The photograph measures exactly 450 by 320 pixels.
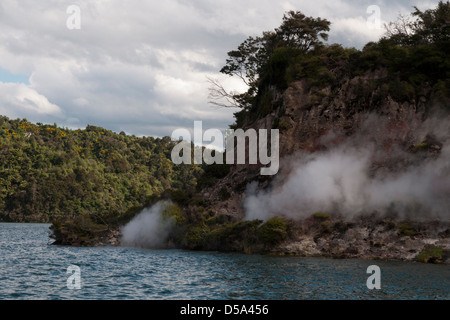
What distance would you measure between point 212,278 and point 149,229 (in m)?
30.2

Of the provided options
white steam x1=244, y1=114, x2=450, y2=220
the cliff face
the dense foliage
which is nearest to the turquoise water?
the cliff face

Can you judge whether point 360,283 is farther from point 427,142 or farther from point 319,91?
point 319,91

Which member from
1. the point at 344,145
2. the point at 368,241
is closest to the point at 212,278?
the point at 368,241

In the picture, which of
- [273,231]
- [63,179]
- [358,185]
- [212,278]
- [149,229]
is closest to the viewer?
[212,278]

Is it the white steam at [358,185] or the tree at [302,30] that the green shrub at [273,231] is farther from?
the tree at [302,30]

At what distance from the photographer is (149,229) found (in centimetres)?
6606

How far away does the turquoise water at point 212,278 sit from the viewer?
30.6 m

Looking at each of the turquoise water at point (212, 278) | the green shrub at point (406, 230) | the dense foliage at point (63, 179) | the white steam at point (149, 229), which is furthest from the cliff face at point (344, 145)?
the dense foliage at point (63, 179)

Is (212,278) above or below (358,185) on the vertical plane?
below


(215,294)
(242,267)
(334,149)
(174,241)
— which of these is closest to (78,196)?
(174,241)

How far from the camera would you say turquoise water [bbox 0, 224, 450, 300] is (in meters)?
30.6

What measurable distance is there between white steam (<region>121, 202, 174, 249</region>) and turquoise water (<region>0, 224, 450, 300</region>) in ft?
39.7

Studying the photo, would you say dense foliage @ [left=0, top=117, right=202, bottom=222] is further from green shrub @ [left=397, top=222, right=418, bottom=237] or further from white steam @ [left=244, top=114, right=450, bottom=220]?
green shrub @ [left=397, top=222, right=418, bottom=237]

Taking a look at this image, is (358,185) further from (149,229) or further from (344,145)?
(149,229)
